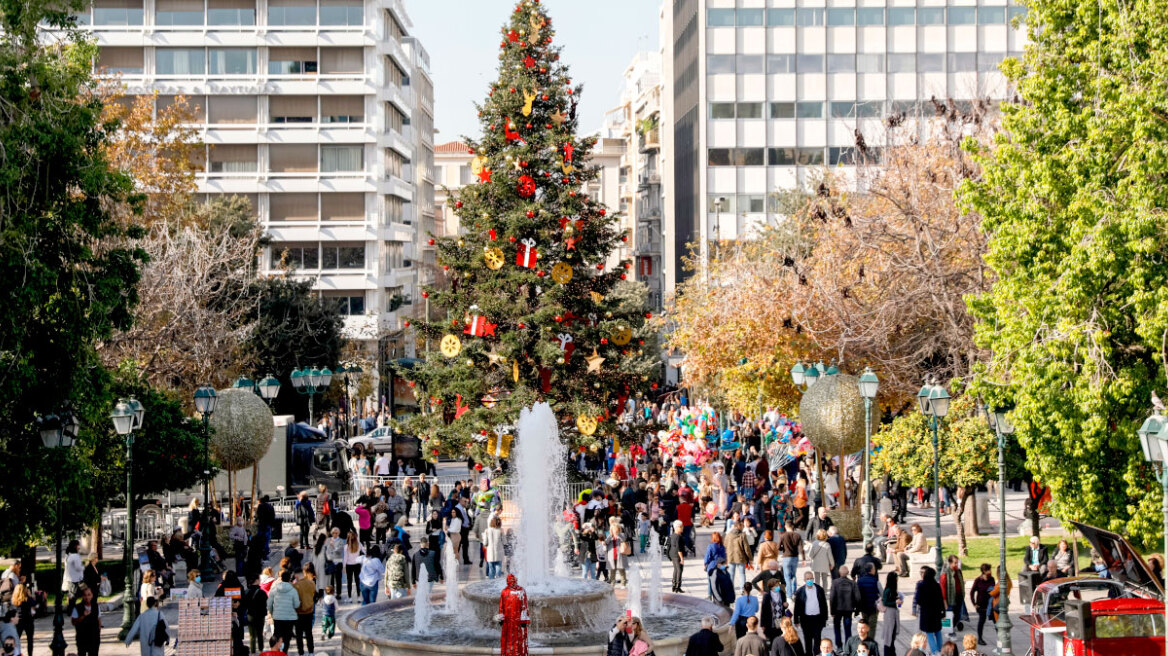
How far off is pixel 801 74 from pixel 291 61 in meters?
25.0

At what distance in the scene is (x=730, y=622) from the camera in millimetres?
19219

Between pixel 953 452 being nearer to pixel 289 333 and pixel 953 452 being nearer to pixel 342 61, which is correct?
pixel 289 333

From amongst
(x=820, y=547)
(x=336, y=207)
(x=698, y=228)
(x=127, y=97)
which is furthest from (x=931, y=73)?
(x=820, y=547)

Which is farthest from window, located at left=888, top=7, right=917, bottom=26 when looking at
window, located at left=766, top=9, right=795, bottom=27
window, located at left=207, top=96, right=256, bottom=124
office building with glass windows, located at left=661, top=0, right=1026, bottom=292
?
window, located at left=207, top=96, right=256, bottom=124

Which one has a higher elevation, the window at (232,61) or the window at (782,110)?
the window at (232,61)

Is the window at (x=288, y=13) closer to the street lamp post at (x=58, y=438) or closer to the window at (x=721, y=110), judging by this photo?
the window at (x=721, y=110)

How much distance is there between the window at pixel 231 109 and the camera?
6862 centimetres

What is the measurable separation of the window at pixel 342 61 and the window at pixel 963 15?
28791mm

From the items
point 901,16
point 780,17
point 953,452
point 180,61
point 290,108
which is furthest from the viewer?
point 780,17

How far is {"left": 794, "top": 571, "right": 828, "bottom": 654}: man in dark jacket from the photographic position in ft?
62.7

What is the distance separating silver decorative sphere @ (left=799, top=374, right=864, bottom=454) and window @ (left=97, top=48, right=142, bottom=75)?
4697 cm

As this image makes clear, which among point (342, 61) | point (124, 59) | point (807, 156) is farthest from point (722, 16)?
point (124, 59)

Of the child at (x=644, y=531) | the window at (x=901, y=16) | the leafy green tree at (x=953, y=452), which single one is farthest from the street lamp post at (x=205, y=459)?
the window at (x=901, y=16)

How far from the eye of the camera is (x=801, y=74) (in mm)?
73062
